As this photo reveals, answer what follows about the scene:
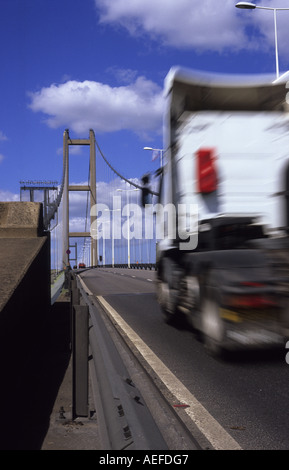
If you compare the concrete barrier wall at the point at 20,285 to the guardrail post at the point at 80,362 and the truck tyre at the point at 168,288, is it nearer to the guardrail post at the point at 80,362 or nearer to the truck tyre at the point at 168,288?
the guardrail post at the point at 80,362

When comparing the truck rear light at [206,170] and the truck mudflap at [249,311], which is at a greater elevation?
the truck rear light at [206,170]

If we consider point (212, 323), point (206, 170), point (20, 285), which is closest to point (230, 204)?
point (206, 170)

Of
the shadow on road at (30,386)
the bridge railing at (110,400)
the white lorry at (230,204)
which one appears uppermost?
the white lorry at (230,204)

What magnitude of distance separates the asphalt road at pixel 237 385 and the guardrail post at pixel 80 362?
946mm

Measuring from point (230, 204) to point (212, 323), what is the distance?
1406mm

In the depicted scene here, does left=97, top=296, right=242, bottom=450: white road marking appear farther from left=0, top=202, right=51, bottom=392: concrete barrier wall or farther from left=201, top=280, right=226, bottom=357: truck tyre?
left=0, top=202, right=51, bottom=392: concrete barrier wall

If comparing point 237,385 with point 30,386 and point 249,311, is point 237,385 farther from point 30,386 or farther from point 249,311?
point 30,386

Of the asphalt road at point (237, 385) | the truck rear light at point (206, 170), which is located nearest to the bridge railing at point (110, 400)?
the asphalt road at point (237, 385)

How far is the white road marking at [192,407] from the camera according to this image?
373 cm

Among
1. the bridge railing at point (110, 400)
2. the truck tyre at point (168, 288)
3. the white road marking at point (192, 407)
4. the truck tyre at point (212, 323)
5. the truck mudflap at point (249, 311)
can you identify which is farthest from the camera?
the truck tyre at point (168, 288)

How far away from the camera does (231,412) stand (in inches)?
176

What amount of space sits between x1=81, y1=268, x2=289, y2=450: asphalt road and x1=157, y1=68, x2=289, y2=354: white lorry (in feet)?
1.03

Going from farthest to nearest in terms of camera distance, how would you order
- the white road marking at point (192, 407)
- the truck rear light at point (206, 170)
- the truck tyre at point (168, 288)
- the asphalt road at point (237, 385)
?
the truck tyre at point (168, 288), the truck rear light at point (206, 170), the asphalt road at point (237, 385), the white road marking at point (192, 407)
